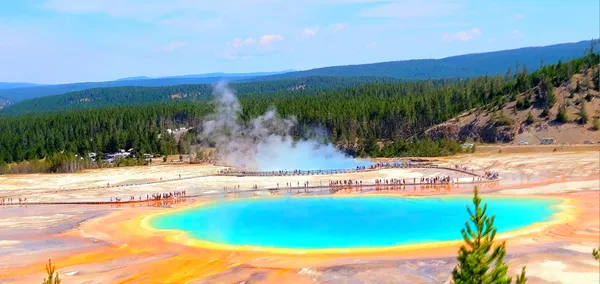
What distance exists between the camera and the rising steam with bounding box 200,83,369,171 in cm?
6106

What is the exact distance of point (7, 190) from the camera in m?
49.4

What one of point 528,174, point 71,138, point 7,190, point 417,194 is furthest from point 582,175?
point 71,138

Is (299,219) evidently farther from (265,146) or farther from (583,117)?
(583,117)

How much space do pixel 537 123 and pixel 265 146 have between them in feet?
91.9

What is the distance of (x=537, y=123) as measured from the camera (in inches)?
2532

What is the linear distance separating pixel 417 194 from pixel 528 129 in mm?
27196

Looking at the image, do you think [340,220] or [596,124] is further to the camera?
[596,124]

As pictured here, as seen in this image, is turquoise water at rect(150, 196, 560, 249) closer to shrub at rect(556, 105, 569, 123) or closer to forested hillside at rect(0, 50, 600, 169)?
forested hillside at rect(0, 50, 600, 169)

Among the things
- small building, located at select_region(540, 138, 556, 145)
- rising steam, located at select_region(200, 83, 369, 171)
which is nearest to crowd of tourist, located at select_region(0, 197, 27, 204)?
rising steam, located at select_region(200, 83, 369, 171)

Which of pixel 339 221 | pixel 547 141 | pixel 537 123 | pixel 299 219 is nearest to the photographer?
pixel 339 221

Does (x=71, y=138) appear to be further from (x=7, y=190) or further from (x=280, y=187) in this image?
(x=280, y=187)

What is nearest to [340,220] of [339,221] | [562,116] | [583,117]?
[339,221]

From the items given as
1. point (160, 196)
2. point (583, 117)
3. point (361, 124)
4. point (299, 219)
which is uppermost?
point (583, 117)

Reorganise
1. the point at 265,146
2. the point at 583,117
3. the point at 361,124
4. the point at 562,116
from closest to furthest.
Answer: the point at 583,117
the point at 562,116
the point at 265,146
the point at 361,124
